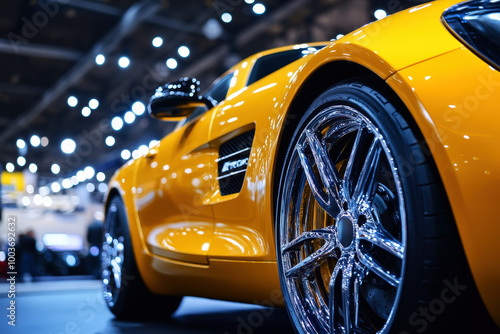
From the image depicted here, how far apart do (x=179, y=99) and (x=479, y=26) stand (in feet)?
6.23

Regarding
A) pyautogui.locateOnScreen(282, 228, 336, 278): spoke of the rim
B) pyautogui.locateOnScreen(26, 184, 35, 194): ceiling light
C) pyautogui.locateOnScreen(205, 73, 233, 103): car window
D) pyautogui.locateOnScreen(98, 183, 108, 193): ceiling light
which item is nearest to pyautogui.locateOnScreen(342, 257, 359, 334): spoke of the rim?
pyautogui.locateOnScreen(282, 228, 336, 278): spoke of the rim

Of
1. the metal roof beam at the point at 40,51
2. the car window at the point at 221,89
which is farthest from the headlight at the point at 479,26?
A: the metal roof beam at the point at 40,51

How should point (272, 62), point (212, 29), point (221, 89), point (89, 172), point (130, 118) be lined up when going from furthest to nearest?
point (89, 172) < point (130, 118) < point (212, 29) < point (221, 89) < point (272, 62)

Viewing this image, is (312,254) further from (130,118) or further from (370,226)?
(130,118)

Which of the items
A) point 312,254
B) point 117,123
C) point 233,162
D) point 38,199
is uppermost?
point 117,123

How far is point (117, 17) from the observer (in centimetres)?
1165

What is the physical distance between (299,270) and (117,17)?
1074cm

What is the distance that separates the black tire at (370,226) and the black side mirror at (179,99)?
3.93 ft

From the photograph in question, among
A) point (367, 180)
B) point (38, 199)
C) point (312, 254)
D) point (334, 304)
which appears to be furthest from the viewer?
point (38, 199)

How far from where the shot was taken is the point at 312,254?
6.02 ft

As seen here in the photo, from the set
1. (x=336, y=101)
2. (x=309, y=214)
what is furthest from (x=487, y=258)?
(x=309, y=214)

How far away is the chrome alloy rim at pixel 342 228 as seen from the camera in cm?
159

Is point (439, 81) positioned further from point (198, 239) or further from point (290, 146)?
point (198, 239)


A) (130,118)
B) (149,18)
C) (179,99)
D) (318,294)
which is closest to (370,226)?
(318,294)
